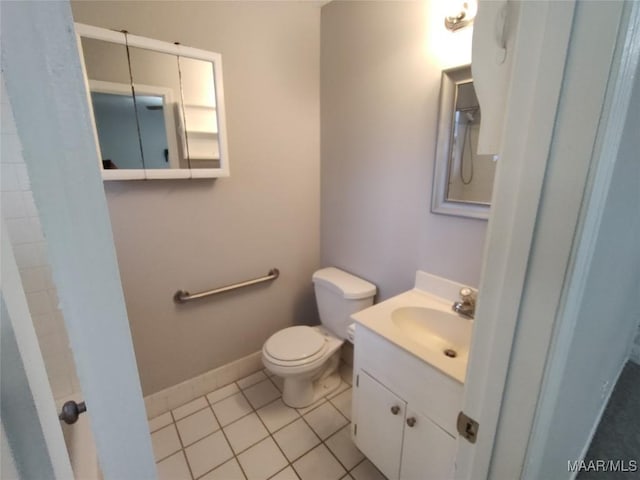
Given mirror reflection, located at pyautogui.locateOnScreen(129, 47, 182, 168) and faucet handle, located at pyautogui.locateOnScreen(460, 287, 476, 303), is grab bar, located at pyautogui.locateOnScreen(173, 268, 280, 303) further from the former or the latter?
faucet handle, located at pyautogui.locateOnScreen(460, 287, 476, 303)

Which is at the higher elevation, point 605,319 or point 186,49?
point 186,49

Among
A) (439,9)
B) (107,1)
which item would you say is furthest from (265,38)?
(439,9)

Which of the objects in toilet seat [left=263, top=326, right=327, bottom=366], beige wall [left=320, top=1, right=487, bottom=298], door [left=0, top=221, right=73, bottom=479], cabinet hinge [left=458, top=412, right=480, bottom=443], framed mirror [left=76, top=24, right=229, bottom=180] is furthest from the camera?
toilet seat [left=263, top=326, right=327, bottom=366]

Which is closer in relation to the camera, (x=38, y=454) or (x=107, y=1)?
(x=38, y=454)

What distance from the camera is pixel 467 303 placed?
1334 mm

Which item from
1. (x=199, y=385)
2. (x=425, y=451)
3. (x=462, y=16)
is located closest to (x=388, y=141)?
(x=462, y=16)

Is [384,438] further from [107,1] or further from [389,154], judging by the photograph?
[107,1]

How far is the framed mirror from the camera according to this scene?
1283mm

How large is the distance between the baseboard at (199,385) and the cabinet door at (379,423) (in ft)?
3.05

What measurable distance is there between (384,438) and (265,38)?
2.10m

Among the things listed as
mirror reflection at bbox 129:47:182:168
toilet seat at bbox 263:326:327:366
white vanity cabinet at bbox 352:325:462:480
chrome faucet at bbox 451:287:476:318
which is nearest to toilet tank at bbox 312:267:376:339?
toilet seat at bbox 263:326:327:366

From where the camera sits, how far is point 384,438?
4.29ft

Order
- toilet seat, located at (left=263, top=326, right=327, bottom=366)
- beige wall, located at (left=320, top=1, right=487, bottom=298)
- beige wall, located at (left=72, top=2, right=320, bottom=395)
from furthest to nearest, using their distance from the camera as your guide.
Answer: toilet seat, located at (left=263, top=326, right=327, bottom=366) → beige wall, located at (left=72, top=2, right=320, bottom=395) → beige wall, located at (left=320, top=1, right=487, bottom=298)

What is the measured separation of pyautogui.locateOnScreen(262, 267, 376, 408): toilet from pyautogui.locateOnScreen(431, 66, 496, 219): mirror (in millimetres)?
703
